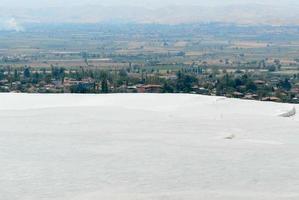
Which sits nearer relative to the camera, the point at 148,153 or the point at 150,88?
the point at 148,153

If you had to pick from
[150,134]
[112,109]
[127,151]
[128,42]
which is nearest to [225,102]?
[112,109]

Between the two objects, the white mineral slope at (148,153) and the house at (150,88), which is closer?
the white mineral slope at (148,153)

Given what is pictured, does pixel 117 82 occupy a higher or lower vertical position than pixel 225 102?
lower

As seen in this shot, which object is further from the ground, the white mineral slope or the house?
the white mineral slope

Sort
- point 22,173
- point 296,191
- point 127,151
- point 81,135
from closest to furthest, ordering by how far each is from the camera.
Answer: point 296,191 → point 22,173 → point 127,151 → point 81,135

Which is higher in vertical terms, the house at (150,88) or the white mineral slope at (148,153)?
the white mineral slope at (148,153)

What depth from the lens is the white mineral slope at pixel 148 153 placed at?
7.49m

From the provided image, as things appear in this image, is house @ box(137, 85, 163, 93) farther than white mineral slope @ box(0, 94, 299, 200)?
Yes

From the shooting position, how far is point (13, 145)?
9.73 metres

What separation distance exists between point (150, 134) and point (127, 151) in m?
1.31

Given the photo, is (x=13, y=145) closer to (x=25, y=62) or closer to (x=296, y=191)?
(x=296, y=191)

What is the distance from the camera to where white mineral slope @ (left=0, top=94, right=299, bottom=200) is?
7.49 metres

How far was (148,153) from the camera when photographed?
30.1ft

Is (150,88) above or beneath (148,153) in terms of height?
beneath
